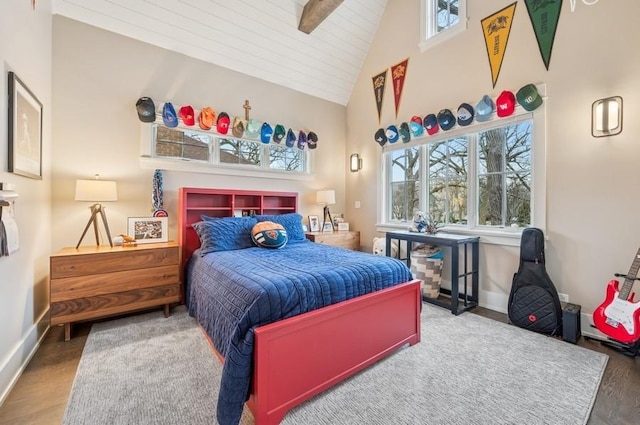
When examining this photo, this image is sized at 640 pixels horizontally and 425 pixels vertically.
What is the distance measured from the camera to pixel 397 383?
1.78m

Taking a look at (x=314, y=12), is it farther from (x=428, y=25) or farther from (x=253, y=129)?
(x=253, y=129)

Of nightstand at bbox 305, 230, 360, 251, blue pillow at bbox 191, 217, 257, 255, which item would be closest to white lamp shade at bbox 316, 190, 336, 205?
nightstand at bbox 305, 230, 360, 251

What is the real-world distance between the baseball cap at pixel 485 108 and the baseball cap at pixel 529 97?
0.29 meters

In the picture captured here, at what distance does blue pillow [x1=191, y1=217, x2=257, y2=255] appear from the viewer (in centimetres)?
275

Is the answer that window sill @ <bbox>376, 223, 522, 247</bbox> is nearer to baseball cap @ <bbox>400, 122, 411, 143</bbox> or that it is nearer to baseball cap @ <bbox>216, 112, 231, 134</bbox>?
baseball cap @ <bbox>400, 122, 411, 143</bbox>

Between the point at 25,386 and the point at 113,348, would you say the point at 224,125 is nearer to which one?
the point at 113,348

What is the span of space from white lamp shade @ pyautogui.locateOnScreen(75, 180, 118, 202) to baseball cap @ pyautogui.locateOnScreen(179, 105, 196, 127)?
1.14 metres

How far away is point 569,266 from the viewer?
255 centimetres

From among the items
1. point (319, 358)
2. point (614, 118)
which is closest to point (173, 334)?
point (319, 358)

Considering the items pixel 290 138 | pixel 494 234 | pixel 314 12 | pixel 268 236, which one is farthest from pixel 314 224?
pixel 314 12

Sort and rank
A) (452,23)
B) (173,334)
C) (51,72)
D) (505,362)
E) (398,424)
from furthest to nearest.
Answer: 1. (452,23)
2. (51,72)
3. (173,334)
4. (505,362)
5. (398,424)

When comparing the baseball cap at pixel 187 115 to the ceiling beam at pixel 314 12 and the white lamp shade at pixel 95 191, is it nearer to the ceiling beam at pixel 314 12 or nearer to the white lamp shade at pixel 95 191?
the white lamp shade at pixel 95 191

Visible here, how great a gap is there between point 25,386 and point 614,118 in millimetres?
4717

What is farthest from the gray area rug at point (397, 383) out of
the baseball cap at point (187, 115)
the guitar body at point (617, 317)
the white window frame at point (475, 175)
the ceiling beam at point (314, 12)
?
the ceiling beam at point (314, 12)
